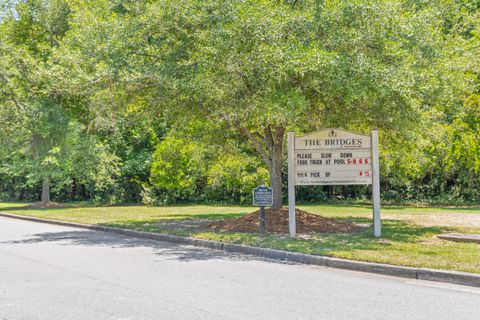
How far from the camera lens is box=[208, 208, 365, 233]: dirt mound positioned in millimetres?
13906

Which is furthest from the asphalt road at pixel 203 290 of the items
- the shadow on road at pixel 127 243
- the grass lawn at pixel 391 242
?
the grass lawn at pixel 391 242

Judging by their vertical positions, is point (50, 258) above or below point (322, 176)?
below

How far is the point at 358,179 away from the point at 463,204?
629 inches

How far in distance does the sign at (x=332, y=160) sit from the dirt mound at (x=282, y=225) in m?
1.35

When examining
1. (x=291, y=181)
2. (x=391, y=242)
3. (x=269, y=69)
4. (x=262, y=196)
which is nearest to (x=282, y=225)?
(x=291, y=181)

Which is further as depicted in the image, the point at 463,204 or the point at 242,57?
the point at 463,204

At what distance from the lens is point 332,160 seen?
41.9 feet

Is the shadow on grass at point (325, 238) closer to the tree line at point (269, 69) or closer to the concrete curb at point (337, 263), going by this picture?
the concrete curb at point (337, 263)

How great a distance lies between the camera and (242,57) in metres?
11.6

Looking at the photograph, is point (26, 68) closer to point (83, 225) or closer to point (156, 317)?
point (83, 225)

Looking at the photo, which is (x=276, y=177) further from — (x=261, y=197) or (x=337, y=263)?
(x=337, y=263)

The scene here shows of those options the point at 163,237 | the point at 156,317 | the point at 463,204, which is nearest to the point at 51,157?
the point at 163,237

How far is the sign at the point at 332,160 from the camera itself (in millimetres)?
12641

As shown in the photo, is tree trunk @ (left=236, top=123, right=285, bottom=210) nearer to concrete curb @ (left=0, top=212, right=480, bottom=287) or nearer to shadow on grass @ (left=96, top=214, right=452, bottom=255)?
shadow on grass @ (left=96, top=214, right=452, bottom=255)
